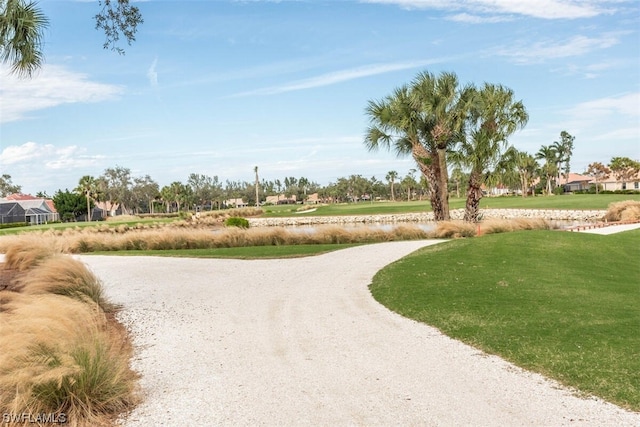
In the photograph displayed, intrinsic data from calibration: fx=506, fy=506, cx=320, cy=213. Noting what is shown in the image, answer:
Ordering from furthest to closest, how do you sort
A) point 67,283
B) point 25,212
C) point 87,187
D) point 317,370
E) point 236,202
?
point 236,202 < point 87,187 < point 25,212 < point 67,283 < point 317,370

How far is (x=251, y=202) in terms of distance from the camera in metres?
144

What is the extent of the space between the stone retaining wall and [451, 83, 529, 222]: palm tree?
575 inches

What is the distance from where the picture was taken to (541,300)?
9.80 metres

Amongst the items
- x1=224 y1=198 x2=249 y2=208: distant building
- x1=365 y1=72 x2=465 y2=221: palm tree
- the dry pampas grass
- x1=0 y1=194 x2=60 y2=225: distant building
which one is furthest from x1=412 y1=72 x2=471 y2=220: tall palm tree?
x1=224 y1=198 x2=249 y2=208: distant building

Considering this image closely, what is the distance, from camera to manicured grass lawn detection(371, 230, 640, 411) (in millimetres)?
6352

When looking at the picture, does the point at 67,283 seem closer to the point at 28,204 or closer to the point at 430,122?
the point at 430,122

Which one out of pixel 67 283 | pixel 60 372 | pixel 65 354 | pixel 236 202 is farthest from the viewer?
pixel 236 202

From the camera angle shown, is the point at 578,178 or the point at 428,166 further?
the point at 578,178

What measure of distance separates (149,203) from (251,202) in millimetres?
31227

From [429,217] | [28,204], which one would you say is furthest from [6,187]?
[429,217]

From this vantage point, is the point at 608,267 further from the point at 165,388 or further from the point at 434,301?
the point at 165,388

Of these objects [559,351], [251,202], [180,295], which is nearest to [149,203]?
[251,202]

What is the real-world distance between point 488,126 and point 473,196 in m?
4.10

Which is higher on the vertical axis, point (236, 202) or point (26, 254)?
point (236, 202)
